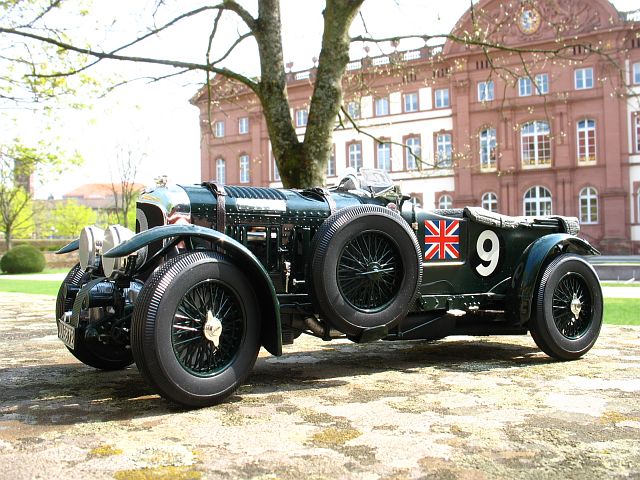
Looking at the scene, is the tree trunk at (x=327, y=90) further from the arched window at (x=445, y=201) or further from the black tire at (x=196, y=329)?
the arched window at (x=445, y=201)

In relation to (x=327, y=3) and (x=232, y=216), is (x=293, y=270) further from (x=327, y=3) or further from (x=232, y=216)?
(x=327, y=3)

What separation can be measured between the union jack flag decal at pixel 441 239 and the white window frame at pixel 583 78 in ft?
118

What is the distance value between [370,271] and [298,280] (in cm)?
57

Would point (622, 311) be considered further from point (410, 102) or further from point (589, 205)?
point (410, 102)

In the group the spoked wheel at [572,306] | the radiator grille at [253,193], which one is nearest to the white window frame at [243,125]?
the spoked wheel at [572,306]

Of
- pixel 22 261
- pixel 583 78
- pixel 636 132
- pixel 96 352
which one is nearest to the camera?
pixel 96 352

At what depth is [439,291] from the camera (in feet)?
18.5

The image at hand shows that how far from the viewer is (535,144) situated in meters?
39.6

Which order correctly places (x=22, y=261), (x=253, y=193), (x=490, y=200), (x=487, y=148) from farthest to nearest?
1. (x=490, y=200)
2. (x=487, y=148)
3. (x=22, y=261)
4. (x=253, y=193)

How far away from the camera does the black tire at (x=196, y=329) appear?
3879mm

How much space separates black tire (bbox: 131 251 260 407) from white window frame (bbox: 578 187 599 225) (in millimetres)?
37267

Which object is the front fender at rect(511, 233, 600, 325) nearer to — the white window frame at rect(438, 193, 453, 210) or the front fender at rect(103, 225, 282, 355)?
the front fender at rect(103, 225, 282, 355)

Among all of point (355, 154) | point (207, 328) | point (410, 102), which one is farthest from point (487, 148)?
point (207, 328)

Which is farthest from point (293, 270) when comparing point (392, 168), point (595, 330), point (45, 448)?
point (392, 168)
